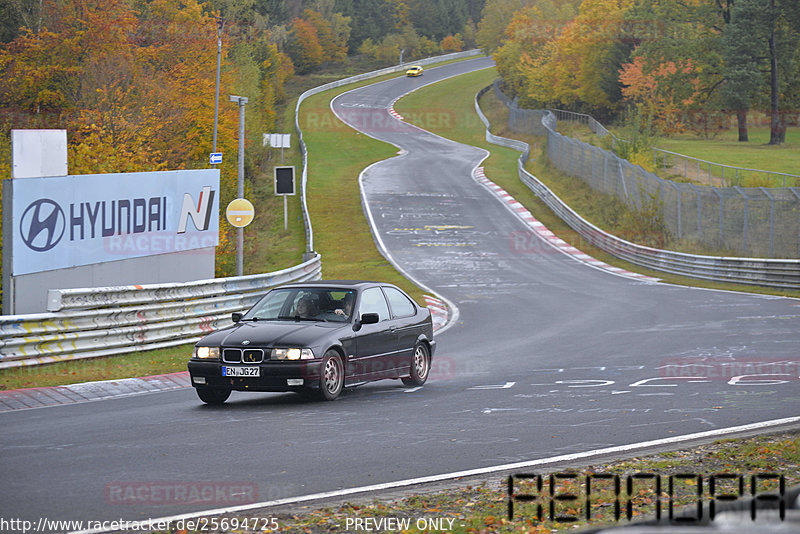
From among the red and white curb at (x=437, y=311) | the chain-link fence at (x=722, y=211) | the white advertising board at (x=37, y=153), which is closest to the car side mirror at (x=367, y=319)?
the white advertising board at (x=37, y=153)

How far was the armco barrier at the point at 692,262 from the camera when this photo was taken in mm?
28875

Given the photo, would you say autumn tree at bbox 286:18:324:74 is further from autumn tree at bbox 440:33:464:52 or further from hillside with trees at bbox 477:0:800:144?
hillside with trees at bbox 477:0:800:144

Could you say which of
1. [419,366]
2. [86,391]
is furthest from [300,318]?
[86,391]

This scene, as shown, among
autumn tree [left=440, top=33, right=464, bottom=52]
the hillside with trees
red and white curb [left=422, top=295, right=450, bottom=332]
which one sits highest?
autumn tree [left=440, top=33, right=464, bottom=52]

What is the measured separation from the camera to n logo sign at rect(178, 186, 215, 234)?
20.1 metres

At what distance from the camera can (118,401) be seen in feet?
39.4

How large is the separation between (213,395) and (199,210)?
31.9 ft

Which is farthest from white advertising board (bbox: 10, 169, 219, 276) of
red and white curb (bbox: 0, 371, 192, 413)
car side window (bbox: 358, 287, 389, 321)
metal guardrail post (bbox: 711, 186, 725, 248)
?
metal guardrail post (bbox: 711, 186, 725, 248)

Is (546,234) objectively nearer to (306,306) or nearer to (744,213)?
(744,213)


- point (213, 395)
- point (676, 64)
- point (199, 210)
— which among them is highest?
point (676, 64)

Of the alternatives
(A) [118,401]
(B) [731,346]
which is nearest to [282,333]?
(A) [118,401]

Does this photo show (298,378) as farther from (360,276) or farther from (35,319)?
(360,276)

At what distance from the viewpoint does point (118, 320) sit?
1595 centimetres

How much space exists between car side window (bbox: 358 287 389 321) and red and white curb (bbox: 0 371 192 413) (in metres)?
2.92
